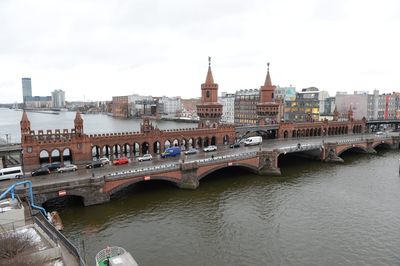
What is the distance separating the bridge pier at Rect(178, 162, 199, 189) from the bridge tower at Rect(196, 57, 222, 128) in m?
28.8

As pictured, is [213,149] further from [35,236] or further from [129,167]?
[35,236]

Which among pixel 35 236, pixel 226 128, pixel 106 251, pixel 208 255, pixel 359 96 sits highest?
pixel 359 96

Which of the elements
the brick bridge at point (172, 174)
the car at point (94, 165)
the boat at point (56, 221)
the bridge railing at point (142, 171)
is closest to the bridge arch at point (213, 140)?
the brick bridge at point (172, 174)

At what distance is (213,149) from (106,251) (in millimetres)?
40695

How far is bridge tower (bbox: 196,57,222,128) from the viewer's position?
75.4m

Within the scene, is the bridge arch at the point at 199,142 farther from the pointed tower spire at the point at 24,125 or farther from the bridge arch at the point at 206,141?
the pointed tower spire at the point at 24,125

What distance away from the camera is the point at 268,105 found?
88.5m

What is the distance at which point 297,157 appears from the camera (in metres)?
76.2

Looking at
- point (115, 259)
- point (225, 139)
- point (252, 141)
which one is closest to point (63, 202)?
point (115, 259)

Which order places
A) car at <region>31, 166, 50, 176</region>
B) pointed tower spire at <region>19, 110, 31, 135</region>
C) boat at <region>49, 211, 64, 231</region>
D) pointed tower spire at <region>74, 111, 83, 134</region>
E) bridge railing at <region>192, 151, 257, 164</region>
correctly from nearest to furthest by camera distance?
1. boat at <region>49, 211, 64, 231</region>
2. car at <region>31, 166, 50, 176</region>
3. pointed tower spire at <region>19, 110, 31, 135</region>
4. bridge railing at <region>192, 151, 257, 164</region>
5. pointed tower spire at <region>74, 111, 83, 134</region>

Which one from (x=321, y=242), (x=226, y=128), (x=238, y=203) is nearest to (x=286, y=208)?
(x=238, y=203)

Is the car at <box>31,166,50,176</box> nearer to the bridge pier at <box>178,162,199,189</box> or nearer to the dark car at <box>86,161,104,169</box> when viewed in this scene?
the dark car at <box>86,161,104,169</box>

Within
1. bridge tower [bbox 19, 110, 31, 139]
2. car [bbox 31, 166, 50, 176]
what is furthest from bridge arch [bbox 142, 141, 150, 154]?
bridge tower [bbox 19, 110, 31, 139]

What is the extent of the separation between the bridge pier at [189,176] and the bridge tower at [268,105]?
44398 millimetres
